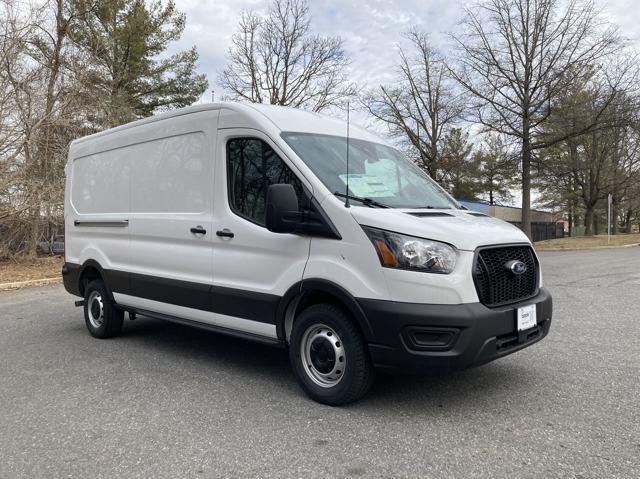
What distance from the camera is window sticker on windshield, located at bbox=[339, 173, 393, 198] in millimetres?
3992

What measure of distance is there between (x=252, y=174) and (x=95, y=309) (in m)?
3.31

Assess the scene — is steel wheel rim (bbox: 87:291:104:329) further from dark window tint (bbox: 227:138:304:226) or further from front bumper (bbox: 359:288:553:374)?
front bumper (bbox: 359:288:553:374)

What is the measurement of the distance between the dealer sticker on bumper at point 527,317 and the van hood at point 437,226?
504 millimetres

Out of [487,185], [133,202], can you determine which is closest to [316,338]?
[133,202]

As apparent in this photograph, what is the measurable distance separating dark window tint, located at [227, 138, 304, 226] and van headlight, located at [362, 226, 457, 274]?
103cm

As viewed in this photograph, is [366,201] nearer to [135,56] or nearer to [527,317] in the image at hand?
[527,317]

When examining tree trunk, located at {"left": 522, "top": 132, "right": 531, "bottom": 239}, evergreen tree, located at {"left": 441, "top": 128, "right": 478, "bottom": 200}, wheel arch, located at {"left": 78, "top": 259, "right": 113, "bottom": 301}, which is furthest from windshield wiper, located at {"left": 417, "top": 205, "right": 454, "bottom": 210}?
evergreen tree, located at {"left": 441, "top": 128, "right": 478, "bottom": 200}

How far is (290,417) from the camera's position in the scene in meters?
3.67

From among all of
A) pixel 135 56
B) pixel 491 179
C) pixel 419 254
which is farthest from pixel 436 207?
pixel 491 179

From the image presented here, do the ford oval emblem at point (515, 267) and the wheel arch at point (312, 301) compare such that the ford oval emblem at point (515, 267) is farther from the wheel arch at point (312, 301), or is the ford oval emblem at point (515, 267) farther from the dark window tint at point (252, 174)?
the dark window tint at point (252, 174)

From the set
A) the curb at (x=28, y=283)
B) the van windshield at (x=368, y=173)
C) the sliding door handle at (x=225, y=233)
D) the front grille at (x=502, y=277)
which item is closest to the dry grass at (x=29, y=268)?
the curb at (x=28, y=283)

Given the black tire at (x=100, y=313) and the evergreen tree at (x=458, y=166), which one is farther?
the evergreen tree at (x=458, y=166)

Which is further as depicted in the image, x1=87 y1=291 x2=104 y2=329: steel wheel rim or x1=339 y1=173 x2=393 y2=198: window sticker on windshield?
x1=87 y1=291 x2=104 y2=329: steel wheel rim

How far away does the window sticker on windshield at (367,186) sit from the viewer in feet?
13.1
